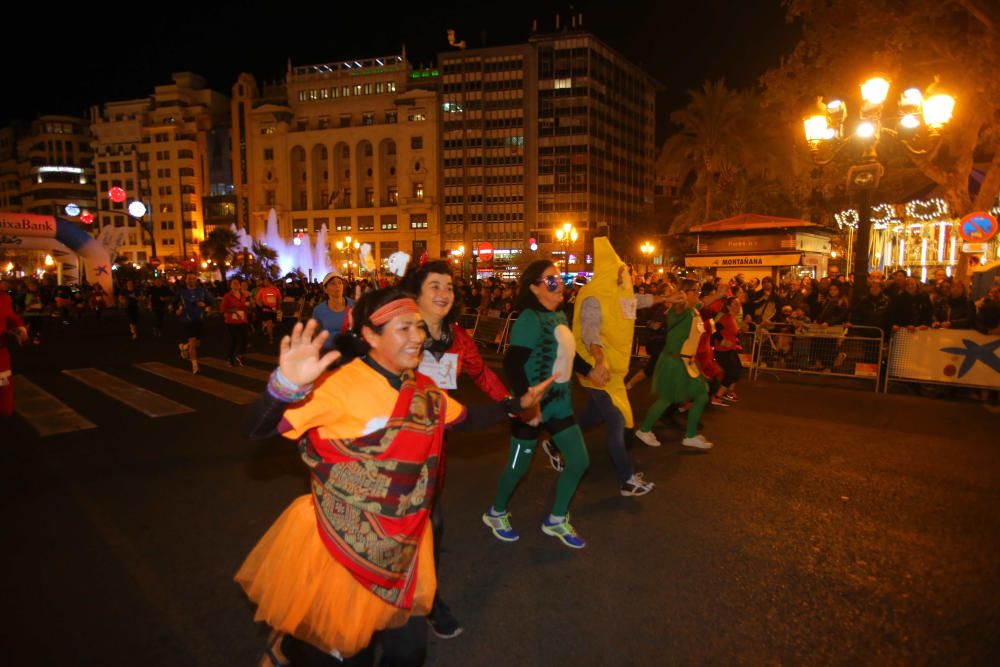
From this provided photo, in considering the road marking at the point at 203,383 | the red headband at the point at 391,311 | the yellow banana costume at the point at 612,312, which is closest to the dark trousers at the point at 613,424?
the yellow banana costume at the point at 612,312

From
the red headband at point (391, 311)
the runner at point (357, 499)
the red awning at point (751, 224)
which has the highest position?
the red awning at point (751, 224)

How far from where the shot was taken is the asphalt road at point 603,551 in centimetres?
332

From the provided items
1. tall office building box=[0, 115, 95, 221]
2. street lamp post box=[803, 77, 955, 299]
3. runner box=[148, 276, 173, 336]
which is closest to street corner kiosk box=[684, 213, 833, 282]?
street lamp post box=[803, 77, 955, 299]

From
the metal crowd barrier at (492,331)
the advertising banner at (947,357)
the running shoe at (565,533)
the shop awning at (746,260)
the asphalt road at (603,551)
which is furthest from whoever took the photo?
the shop awning at (746,260)

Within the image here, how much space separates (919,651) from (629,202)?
95743 millimetres

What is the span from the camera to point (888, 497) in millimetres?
5395

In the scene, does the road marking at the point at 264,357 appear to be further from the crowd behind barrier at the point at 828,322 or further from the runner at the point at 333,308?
the runner at the point at 333,308

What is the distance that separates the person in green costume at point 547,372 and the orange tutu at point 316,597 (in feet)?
6.41

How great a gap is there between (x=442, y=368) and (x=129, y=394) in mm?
8096

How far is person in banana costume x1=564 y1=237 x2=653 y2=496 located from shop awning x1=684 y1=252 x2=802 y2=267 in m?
18.7

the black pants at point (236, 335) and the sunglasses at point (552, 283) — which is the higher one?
the sunglasses at point (552, 283)

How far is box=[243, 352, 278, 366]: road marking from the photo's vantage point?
1362 centimetres

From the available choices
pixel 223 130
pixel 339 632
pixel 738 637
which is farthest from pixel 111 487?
pixel 223 130

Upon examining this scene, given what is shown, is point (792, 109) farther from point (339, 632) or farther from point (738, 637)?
point (339, 632)
